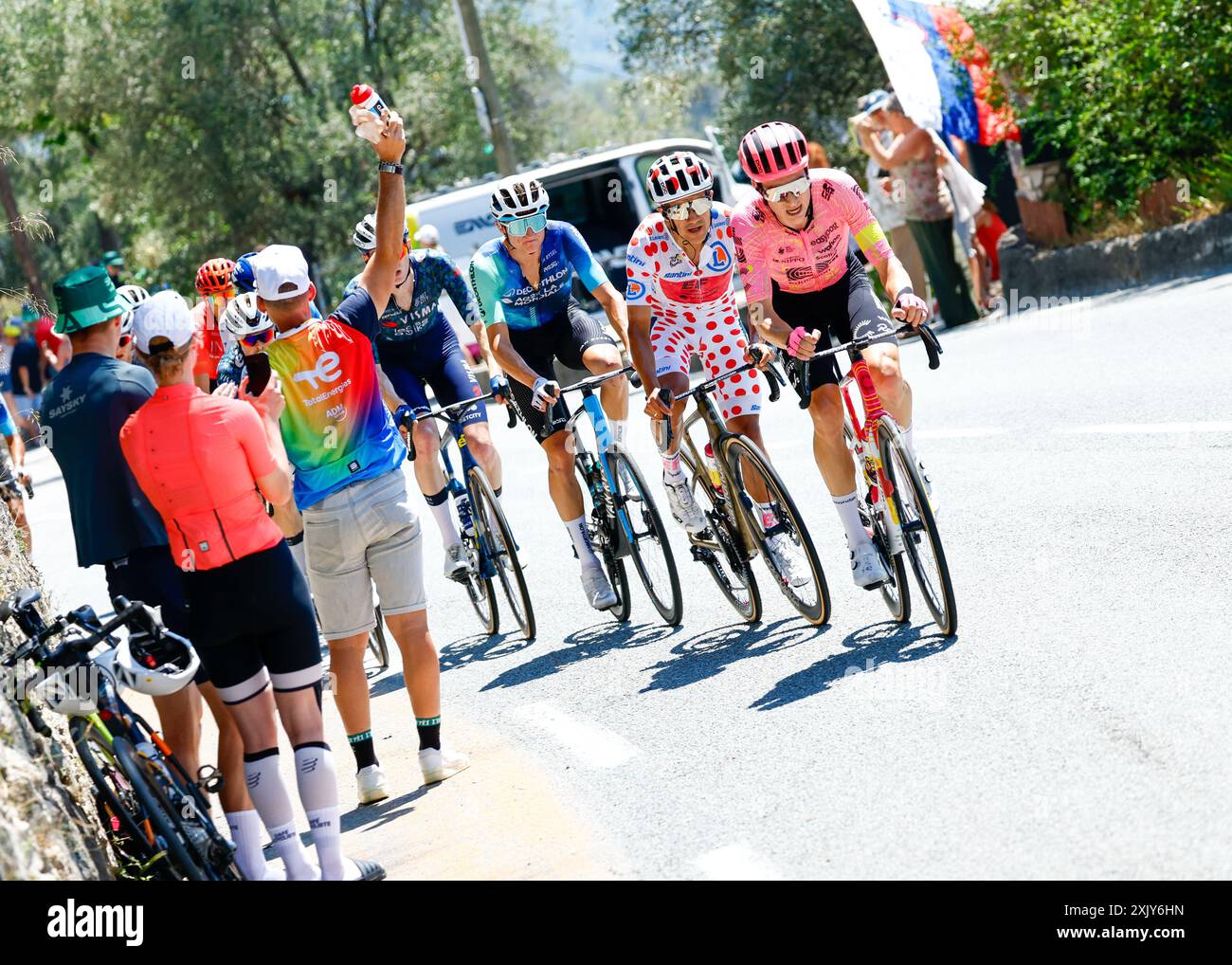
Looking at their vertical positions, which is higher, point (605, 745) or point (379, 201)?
point (379, 201)

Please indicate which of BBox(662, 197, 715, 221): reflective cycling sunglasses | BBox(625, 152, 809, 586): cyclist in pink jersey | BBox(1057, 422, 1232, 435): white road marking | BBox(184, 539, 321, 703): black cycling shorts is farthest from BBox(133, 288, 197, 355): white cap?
BBox(1057, 422, 1232, 435): white road marking

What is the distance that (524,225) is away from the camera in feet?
27.0

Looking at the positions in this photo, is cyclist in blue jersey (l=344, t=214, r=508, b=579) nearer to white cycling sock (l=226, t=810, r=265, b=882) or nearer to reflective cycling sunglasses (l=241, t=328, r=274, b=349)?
reflective cycling sunglasses (l=241, t=328, r=274, b=349)

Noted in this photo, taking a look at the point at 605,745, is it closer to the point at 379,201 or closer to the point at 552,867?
the point at 552,867

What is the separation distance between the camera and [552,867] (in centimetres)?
524

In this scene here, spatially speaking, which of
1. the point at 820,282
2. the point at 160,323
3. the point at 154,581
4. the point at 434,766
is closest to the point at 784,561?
the point at 820,282

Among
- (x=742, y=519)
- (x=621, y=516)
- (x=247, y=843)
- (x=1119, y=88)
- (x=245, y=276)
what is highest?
(x=1119, y=88)

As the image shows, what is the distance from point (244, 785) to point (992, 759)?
7.76 ft

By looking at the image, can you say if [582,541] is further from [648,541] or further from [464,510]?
[464,510]

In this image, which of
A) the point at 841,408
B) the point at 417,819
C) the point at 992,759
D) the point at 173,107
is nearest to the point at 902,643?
the point at 841,408

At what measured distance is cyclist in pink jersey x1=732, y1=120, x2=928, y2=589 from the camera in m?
7.05

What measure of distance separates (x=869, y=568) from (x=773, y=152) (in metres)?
1.77

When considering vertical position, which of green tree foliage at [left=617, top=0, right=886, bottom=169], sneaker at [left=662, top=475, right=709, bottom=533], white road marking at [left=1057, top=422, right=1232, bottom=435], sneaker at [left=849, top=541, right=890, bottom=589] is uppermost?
green tree foliage at [left=617, top=0, right=886, bottom=169]
